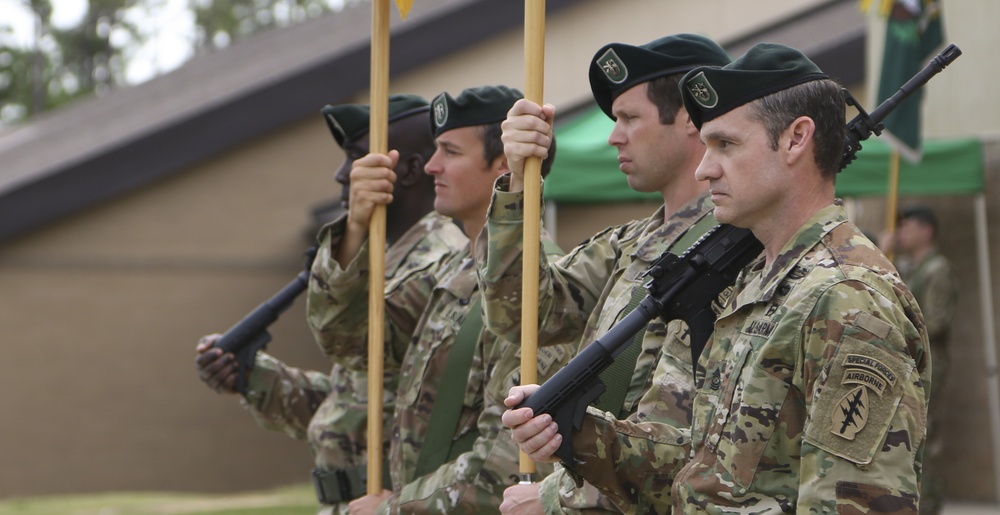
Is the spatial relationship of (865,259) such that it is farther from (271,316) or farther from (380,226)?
(271,316)

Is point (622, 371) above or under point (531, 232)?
under

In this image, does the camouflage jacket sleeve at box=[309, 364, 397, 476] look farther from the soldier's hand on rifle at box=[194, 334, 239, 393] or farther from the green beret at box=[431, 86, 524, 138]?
the green beret at box=[431, 86, 524, 138]

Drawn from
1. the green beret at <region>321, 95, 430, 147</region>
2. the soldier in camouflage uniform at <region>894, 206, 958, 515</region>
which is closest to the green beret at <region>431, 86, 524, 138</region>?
the green beret at <region>321, 95, 430, 147</region>

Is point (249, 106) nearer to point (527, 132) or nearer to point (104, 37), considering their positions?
point (527, 132)

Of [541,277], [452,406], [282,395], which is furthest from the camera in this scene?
[282,395]

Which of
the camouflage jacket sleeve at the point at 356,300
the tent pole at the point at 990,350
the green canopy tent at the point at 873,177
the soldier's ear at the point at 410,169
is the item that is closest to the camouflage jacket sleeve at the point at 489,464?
the camouflage jacket sleeve at the point at 356,300

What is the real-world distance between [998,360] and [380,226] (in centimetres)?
609

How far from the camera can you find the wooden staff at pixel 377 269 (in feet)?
13.0

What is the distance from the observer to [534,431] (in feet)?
9.12

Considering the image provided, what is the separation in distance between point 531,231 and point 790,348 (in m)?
0.89

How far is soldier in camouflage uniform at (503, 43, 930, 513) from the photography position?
2.25 meters

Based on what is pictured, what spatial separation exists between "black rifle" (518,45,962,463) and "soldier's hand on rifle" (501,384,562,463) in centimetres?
2

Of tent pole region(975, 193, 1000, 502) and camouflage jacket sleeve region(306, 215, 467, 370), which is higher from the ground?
camouflage jacket sleeve region(306, 215, 467, 370)

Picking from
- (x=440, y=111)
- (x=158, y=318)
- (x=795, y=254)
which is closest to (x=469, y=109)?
(x=440, y=111)
